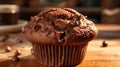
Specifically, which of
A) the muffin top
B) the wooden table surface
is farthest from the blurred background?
the muffin top

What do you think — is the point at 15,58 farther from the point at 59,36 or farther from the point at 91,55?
the point at 91,55

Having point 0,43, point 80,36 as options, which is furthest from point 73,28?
point 0,43

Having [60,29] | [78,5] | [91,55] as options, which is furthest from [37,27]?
[78,5]

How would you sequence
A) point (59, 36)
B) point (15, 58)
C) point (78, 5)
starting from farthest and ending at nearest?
point (78, 5) → point (15, 58) → point (59, 36)

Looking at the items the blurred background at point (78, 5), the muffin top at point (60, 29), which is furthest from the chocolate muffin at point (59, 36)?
the blurred background at point (78, 5)

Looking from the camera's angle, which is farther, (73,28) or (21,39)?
(21,39)

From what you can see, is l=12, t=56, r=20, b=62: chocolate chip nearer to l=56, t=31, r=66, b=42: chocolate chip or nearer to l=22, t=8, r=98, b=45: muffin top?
l=22, t=8, r=98, b=45: muffin top

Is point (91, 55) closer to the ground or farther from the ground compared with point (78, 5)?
closer to the ground

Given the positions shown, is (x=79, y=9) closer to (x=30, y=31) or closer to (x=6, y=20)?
(x=6, y=20)
